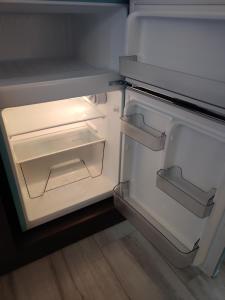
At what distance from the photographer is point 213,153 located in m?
0.63

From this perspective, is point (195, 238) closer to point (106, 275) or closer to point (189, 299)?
point (189, 299)

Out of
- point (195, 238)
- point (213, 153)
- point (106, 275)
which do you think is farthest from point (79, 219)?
point (213, 153)

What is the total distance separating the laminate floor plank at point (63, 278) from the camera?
0.91 metres

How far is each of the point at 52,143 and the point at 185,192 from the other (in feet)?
2.53

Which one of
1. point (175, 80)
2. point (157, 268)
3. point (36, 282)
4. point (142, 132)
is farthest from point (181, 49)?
point (36, 282)

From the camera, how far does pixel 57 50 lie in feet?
4.08

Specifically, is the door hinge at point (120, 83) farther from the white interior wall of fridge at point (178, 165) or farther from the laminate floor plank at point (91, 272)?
the laminate floor plank at point (91, 272)

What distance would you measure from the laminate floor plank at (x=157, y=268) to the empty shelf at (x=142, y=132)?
23.1 inches

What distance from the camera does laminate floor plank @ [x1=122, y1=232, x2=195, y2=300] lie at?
3.04ft

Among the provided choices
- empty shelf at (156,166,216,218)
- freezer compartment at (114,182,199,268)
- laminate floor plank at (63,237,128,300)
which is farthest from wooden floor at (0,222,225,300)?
empty shelf at (156,166,216,218)

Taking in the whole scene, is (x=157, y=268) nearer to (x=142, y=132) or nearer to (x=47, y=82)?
(x=142, y=132)

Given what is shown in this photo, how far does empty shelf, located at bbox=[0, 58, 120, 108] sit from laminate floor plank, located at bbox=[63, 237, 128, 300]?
2.41ft

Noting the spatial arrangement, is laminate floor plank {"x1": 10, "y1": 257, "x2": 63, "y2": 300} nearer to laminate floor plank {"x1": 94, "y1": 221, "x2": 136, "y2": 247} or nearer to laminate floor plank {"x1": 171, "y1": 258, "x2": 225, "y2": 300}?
laminate floor plank {"x1": 94, "y1": 221, "x2": 136, "y2": 247}

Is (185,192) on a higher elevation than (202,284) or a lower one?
higher
